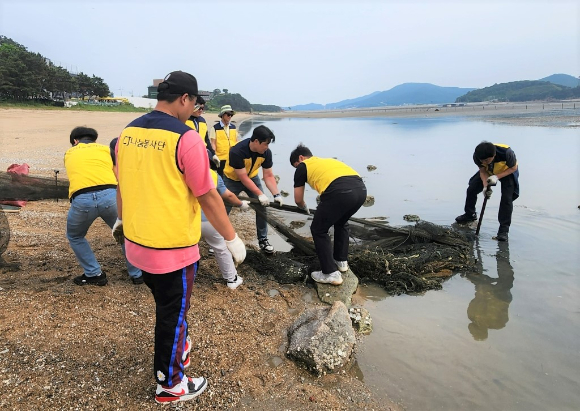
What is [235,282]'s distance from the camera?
4.07m

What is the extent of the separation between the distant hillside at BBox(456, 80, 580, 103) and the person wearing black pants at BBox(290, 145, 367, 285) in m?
125

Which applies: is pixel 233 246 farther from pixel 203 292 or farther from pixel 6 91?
pixel 6 91

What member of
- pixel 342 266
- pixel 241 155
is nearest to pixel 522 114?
pixel 342 266

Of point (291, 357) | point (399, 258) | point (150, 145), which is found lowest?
point (291, 357)

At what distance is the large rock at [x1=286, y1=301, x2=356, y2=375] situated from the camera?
2.81 metres

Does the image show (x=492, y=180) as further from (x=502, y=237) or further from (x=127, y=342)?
(x=127, y=342)

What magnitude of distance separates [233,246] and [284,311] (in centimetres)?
164

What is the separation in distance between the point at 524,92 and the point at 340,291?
146256 mm

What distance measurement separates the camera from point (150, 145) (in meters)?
1.91

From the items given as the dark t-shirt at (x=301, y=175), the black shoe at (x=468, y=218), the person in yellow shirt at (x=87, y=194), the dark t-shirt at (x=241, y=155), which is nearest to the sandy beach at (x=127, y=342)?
the person in yellow shirt at (x=87, y=194)

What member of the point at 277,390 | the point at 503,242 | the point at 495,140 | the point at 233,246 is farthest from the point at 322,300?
the point at 495,140

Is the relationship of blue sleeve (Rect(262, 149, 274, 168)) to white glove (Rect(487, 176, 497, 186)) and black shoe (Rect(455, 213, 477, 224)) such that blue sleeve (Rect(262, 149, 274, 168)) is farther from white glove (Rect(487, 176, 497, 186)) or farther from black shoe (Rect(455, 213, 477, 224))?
black shoe (Rect(455, 213, 477, 224))

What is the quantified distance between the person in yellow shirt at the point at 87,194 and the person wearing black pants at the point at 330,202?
6.73 feet

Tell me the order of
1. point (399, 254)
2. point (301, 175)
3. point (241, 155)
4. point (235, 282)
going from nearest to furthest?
point (235, 282)
point (301, 175)
point (241, 155)
point (399, 254)
